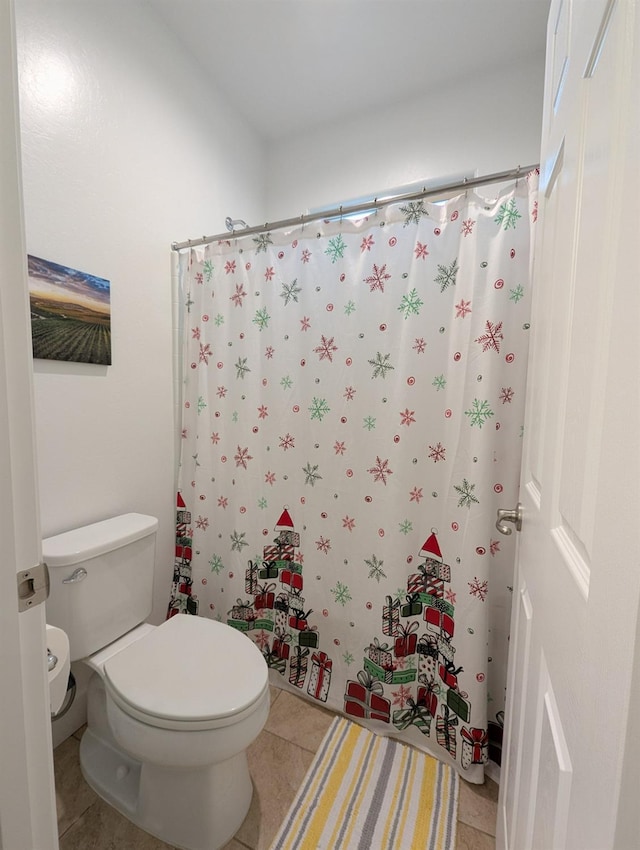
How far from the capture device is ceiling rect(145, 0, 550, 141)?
133 centimetres

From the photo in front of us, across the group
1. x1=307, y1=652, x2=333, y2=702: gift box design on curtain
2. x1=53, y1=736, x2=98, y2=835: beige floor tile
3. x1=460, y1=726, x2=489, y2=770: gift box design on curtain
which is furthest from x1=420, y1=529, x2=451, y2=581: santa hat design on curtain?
x1=53, y1=736, x2=98, y2=835: beige floor tile

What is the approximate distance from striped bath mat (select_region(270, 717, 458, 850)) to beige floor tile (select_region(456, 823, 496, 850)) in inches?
0.7

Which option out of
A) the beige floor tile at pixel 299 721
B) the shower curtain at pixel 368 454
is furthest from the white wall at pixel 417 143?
the beige floor tile at pixel 299 721

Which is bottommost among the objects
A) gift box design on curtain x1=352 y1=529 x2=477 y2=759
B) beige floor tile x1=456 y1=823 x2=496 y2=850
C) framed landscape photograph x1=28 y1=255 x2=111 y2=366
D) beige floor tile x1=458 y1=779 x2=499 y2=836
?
beige floor tile x1=458 y1=779 x2=499 y2=836

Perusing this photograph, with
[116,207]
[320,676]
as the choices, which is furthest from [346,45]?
[320,676]

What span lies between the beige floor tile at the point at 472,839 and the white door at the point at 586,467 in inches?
17.4

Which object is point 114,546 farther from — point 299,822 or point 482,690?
point 482,690

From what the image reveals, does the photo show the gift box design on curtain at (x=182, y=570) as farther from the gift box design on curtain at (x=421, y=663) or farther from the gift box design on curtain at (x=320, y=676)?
the gift box design on curtain at (x=421, y=663)

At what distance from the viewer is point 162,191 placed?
1457 mm

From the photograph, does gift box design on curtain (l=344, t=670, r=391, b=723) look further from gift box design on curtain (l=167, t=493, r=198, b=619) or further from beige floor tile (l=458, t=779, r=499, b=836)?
gift box design on curtain (l=167, t=493, r=198, b=619)

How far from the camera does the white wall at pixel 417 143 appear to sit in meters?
1.55

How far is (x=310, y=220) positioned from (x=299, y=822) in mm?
1916

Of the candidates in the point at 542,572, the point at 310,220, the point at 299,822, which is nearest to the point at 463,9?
the point at 310,220

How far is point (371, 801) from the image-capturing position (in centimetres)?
108
